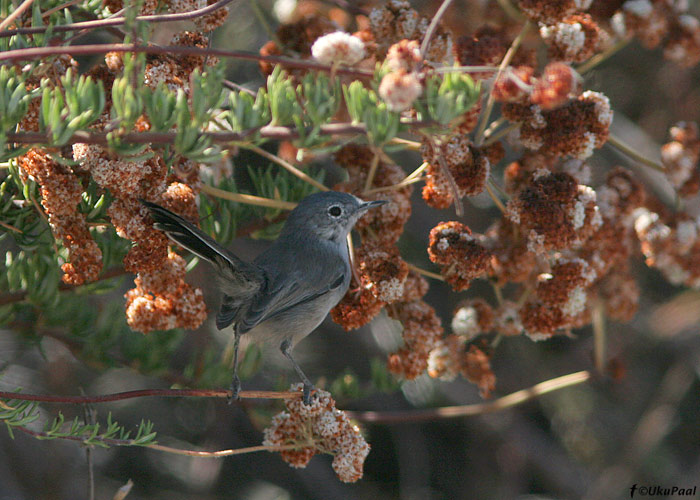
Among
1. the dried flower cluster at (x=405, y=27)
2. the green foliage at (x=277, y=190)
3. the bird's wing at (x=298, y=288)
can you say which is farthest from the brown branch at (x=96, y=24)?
the bird's wing at (x=298, y=288)

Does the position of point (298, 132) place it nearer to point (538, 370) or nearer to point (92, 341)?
point (92, 341)

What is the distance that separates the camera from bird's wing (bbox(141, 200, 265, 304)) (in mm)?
1501

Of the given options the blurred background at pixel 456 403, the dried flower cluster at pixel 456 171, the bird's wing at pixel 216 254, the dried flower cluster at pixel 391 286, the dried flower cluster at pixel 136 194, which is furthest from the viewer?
the blurred background at pixel 456 403

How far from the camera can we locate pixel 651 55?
3.38 meters

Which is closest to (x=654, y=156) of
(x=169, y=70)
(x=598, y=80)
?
(x=598, y=80)

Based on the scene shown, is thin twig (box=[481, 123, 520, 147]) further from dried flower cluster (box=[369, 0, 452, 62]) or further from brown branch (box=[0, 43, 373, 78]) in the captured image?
brown branch (box=[0, 43, 373, 78])

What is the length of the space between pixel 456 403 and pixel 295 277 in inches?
52.6

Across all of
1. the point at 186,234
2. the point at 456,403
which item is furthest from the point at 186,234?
the point at 456,403

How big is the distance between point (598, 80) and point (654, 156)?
0.44 meters

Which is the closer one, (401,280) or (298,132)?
(298,132)

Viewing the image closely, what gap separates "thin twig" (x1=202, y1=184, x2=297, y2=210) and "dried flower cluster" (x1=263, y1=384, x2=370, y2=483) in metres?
0.53

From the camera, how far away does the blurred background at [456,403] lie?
2969mm

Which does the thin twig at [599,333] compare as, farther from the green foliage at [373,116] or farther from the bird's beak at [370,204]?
the green foliage at [373,116]

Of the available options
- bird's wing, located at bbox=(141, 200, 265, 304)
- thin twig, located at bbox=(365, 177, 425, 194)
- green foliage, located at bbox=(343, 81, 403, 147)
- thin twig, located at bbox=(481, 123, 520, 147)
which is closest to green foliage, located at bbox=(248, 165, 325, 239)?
bird's wing, located at bbox=(141, 200, 265, 304)
